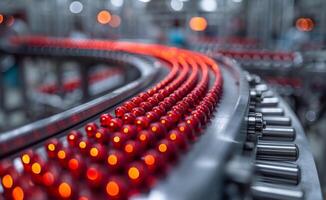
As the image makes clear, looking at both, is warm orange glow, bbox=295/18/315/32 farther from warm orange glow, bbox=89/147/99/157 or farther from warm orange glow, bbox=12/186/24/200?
warm orange glow, bbox=12/186/24/200

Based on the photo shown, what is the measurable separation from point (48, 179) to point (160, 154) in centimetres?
25

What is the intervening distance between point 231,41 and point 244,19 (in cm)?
205

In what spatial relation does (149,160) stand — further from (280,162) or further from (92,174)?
(280,162)

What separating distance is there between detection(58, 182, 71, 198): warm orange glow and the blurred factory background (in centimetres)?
261

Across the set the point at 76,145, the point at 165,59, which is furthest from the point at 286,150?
the point at 165,59

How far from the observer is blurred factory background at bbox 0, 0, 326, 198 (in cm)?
399

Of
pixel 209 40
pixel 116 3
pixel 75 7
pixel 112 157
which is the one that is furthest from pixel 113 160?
pixel 75 7

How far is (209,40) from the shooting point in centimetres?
849

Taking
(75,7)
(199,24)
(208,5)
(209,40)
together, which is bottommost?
(209,40)

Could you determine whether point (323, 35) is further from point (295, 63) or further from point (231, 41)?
point (295, 63)

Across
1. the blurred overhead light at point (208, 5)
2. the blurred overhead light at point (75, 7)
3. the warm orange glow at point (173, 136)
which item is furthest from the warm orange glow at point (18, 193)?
the blurred overhead light at point (75, 7)

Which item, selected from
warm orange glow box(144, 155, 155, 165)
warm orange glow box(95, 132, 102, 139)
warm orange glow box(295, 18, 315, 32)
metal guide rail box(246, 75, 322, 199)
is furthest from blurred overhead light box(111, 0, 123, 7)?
warm orange glow box(144, 155, 155, 165)

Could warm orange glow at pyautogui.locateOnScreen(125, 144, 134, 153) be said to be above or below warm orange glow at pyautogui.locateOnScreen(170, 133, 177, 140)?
below

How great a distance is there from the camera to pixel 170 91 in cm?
143
